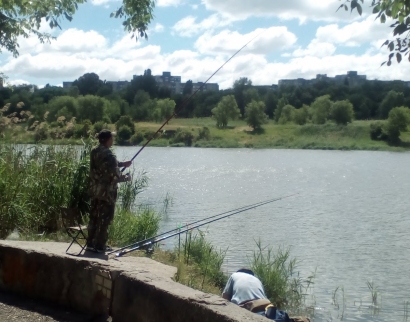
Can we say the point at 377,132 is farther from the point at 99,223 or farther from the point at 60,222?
the point at 99,223

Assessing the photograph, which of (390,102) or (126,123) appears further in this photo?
(390,102)

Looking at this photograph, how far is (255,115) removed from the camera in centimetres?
7581

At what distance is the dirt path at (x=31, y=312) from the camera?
5.09m

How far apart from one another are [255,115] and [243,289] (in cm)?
7021

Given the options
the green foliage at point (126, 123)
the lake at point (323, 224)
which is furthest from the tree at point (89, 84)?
the lake at point (323, 224)

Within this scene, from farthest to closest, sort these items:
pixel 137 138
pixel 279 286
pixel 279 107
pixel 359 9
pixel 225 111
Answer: pixel 279 107, pixel 225 111, pixel 137 138, pixel 279 286, pixel 359 9

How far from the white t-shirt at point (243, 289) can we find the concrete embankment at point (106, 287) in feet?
2.32

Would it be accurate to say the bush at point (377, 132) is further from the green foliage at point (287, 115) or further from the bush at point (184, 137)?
the bush at point (184, 137)

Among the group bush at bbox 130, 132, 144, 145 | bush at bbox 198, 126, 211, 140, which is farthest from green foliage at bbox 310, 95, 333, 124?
bush at bbox 130, 132, 144, 145

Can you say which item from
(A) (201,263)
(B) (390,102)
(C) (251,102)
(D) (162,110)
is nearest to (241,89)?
(C) (251,102)

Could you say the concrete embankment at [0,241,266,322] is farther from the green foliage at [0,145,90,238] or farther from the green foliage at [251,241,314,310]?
the green foliage at [251,241,314,310]

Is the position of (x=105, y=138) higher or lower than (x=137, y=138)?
higher

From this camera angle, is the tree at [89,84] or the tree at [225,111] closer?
the tree at [89,84]

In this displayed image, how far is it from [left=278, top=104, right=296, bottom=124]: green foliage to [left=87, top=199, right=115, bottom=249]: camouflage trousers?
76234 mm
